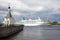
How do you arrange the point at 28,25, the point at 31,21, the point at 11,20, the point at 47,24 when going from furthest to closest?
the point at 47,24 → the point at 31,21 → the point at 28,25 → the point at 11,20

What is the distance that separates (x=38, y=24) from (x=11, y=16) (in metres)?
57.4

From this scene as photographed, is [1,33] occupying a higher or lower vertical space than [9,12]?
lower

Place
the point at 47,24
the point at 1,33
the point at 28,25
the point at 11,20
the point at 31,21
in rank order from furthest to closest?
the point at 47,24 < the point at 31,21 < the point at 28,25 < the point at 11,20 < the point at 1,33

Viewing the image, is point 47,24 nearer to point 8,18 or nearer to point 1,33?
point 8,18

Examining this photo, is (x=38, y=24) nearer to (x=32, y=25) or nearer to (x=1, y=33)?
(x=32, y=25)

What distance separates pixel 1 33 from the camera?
2397 cm

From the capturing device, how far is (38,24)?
12750 cm

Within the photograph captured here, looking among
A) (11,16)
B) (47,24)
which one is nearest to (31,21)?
(47,24)

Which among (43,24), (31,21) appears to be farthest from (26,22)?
(43,24)

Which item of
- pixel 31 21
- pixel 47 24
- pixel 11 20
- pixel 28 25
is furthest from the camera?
pixel 47 24

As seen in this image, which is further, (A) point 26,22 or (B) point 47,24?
(B) point 47,24

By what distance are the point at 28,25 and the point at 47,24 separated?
77.4ft

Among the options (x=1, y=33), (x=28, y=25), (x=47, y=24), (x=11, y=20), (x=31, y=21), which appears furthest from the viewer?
(x=47, y=24)

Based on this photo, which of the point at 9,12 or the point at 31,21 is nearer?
the point at 9,12
